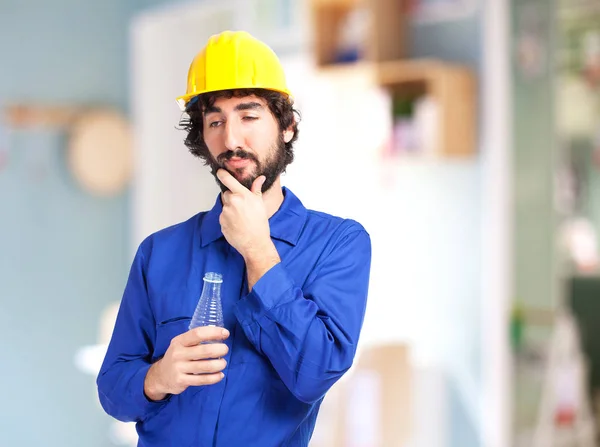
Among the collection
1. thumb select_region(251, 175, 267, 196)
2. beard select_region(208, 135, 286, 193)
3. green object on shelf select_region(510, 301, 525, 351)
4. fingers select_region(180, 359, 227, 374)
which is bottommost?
green object on shelf select_region(510, 301, 525, 351)

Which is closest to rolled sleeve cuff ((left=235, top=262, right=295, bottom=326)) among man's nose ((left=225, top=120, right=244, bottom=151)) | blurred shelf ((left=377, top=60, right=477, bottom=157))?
man's nose ((left=225, top=120, right=244, bottom=151))

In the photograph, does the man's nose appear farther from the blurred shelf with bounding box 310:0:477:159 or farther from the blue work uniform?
the blurred shelf with bounding box 310:0:477:159

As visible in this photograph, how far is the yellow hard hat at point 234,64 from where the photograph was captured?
63 cm

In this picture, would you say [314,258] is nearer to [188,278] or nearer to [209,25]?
[188,278]

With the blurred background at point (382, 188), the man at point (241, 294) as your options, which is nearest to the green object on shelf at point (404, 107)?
the blurred background at point (382, 188)

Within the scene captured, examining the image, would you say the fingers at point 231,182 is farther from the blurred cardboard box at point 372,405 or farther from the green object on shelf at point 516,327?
the green object on shelf at point 516,327

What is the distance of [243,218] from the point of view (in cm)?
64

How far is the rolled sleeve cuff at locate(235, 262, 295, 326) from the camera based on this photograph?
65 cm

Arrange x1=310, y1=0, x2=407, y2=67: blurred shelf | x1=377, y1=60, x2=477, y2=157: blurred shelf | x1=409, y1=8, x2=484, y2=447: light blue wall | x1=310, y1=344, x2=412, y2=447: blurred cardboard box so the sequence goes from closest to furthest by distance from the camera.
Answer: x1=310, y1=344, x2=412, y2=447: blurred cardboard box → x1=377, y1=60, x2=477, y2=157: blurred shelf → x1=409, y1=8, x2=484, y2=447: light blue wall → x1=310, y1=0, x2=407, y2=67: blurred shelf

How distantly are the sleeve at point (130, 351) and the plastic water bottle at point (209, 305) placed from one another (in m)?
0.10

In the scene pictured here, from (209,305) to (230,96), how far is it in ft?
0.54

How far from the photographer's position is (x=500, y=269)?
9.66 ft

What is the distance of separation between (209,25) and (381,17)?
1331 millimetres

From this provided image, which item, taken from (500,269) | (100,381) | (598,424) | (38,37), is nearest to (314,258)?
(100,381)
